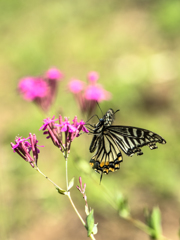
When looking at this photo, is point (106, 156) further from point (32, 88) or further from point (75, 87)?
point (32, 88)

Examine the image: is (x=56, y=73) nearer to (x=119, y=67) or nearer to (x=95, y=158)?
(x=95, y=158)

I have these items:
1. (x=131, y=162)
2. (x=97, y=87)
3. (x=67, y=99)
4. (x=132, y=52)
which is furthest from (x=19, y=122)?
(x=132, y=52)

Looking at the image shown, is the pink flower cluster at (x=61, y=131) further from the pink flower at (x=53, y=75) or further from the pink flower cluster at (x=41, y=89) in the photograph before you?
the pink flower at (x=53, y=75)

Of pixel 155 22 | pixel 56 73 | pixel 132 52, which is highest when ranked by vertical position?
pixel 155 22

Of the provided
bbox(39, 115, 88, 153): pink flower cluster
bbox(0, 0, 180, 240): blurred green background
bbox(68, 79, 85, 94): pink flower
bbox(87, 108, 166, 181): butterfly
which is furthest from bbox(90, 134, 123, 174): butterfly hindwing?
bbox(68, 79, 85, 94): pink flower

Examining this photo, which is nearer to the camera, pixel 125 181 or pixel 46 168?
pixel 125 181
